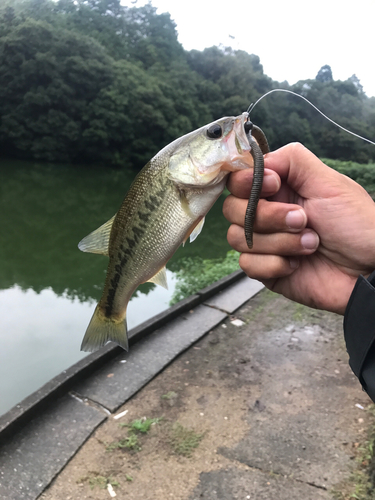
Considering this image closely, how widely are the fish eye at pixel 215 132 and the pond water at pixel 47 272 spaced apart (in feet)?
13.8

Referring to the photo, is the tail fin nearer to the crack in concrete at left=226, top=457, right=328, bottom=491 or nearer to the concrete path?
the concrete path

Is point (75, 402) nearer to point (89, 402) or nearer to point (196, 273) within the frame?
point (89, 402)

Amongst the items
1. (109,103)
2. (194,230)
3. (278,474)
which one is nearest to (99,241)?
(194,230)

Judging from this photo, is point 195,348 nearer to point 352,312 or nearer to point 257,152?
point 352,312

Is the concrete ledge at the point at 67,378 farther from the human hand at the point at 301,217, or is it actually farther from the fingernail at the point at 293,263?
the fingernail at the point at 293,263

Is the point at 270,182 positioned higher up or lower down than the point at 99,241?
higher up

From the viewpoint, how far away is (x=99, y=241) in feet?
5.94

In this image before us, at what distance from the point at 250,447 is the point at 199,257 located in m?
7.70

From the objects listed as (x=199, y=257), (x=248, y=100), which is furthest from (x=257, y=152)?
(x=248, y=100)

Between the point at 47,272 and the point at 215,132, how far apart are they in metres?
8.39

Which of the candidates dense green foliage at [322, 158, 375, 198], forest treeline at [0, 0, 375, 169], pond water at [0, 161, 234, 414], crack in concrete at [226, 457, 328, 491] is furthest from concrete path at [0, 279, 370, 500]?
forest treeline at [0, 0, 375, 169]

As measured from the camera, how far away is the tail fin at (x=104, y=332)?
70.7 inches

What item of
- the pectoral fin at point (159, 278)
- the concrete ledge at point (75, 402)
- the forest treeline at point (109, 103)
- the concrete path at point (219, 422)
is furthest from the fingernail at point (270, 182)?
the forest treeline at point (109, 103)

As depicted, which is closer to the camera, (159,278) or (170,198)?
(170,198)
